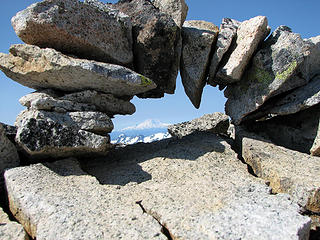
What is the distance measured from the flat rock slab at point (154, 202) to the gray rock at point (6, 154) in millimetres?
669

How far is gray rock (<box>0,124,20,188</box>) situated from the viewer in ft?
22.4

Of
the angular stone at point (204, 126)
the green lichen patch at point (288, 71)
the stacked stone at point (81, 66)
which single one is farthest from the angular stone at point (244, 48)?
the angular stone at point (204, 126)

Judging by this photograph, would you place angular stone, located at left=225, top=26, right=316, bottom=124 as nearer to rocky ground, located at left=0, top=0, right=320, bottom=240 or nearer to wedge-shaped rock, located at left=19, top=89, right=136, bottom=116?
rocky ground, located at left=0, top=0, right=320, bottom=240

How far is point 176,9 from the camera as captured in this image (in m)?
9.57

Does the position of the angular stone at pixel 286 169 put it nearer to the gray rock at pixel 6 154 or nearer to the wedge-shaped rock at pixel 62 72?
the wedge-shaped rock at pixel 62 72

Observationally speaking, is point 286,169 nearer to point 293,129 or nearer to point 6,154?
point 293,129

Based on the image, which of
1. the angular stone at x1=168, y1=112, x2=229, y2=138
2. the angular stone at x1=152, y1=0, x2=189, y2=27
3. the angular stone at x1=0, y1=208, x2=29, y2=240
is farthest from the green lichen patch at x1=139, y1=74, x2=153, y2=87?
the angular stone at x1=0, y1=208, x2=29, y2=240

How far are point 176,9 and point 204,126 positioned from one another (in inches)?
180

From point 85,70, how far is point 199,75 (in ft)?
13.3

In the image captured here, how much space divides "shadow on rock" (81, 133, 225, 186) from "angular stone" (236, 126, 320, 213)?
0.98 m

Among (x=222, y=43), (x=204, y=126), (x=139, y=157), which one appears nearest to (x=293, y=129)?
(x=204, y=126)

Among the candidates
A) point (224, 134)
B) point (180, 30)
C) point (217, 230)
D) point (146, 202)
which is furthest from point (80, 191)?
point (224, 134)

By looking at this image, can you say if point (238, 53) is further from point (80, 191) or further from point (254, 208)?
point (80, 191)

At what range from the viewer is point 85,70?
23.3 feet
